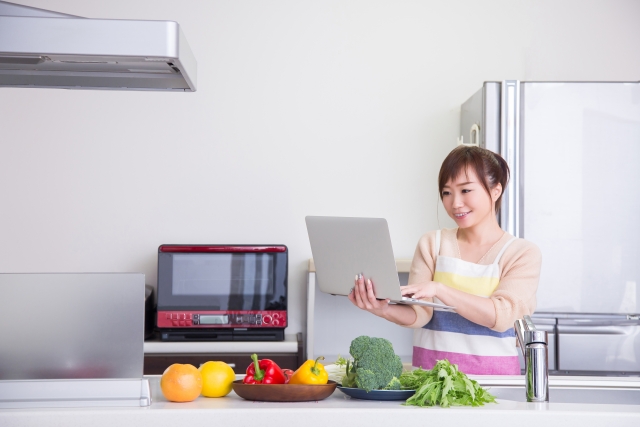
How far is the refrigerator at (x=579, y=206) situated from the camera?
2.53 meters

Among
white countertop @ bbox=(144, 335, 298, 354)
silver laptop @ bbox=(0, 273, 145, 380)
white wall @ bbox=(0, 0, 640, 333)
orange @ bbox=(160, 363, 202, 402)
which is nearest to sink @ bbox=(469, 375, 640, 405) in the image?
orange @ bbox=(160, 363, 202, 402)

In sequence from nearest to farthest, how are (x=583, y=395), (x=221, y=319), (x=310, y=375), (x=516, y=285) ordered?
1. (x=310, y=375)
2. (x=583, y=395)
3. (x=516, y=285)
4. (x=221, y=319)

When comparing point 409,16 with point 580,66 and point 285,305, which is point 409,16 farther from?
point 285,305

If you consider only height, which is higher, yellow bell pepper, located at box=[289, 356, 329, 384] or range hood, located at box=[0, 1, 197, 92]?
range hood, located at box=[0, 1, 197, 92]

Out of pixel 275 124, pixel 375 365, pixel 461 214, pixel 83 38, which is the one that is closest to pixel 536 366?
pixel 375 365

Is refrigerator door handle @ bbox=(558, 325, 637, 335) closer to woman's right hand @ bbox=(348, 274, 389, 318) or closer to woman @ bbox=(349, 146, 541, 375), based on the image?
woman @ bbox=(349, 146, 541, 375)

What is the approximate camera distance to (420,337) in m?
1.96

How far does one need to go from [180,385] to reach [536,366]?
0.68m

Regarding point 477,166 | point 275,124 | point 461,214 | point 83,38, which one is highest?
point 275,124

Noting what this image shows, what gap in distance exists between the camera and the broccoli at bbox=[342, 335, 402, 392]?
1.30 meters

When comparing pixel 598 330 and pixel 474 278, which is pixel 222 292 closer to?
pixel 474 278

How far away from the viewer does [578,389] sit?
5.11 feet

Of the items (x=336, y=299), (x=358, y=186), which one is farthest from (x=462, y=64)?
(x=336, y=299)

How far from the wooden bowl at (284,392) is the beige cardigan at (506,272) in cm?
60
